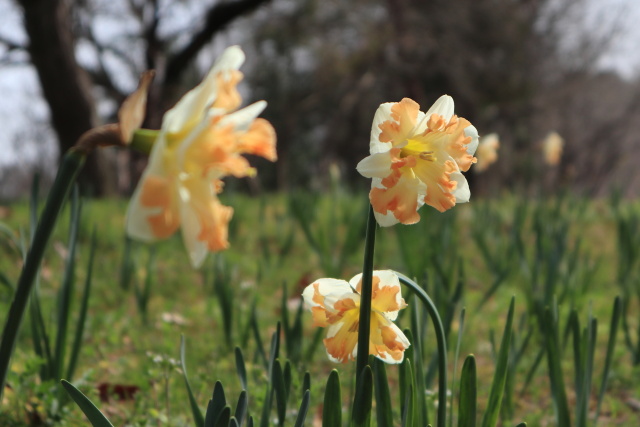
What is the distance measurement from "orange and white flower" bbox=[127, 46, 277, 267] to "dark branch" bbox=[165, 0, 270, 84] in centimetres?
776

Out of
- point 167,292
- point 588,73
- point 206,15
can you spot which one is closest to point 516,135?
point 588,73

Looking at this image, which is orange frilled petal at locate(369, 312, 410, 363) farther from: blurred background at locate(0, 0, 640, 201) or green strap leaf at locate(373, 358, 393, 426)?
blurred background at locate(0, 0, 640, 201)

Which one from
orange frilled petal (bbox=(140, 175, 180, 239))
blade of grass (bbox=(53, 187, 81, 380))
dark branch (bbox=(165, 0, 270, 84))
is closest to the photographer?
orange frilled petal (bbox=(140, 175, 180, 239))

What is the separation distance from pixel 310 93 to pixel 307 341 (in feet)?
39.3

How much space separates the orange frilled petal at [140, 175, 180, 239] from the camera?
0.55 metres

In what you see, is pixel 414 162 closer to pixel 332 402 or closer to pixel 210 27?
pixel 332 402

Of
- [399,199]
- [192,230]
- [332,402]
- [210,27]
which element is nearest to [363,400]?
[332,402]

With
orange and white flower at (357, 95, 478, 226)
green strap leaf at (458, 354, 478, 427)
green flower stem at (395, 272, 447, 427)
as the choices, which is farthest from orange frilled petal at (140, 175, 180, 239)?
green strap leaf at (458, 354, 478, 427)

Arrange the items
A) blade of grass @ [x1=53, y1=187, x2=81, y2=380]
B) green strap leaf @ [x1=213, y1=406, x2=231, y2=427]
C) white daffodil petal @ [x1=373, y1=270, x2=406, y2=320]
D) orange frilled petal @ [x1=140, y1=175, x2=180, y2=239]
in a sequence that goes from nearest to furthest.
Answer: orange frilled petal @ [x1=140, y1=175, x2=180, y2=239], green strap leaf @ [x1=213, y1=406, x2=231, y2=427], white daffodil petal @ [x1=373, y1=270, x2=406, y2=320], blade of grass @ [x1=53, y1=187, x2=81, y2=380]

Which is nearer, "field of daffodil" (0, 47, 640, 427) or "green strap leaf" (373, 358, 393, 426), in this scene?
"field of daffodil" (0, 47, 640, 427)

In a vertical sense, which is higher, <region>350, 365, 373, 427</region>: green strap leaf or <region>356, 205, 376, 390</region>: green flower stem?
<region>356, 205, 376, 390</region>: green flower stem

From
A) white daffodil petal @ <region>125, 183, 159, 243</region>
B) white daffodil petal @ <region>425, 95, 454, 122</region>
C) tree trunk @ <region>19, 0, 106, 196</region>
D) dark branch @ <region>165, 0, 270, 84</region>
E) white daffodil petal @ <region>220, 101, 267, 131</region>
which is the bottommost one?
white daffodil petal @ <region>125, 183, 159, 243</region>

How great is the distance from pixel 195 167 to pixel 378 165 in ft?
0.95

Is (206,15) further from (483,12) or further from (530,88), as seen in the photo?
(530,88)
